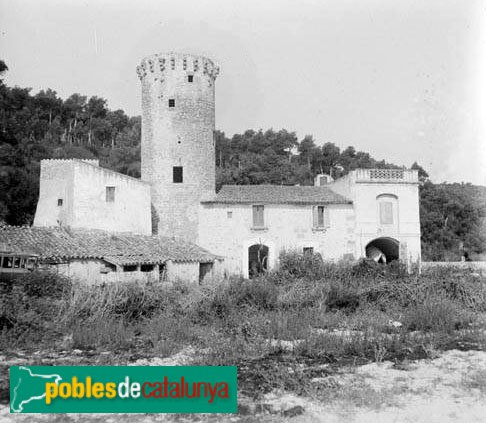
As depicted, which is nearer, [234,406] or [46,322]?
[234,406]

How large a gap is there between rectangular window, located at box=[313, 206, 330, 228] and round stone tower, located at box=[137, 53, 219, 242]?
5.35 meters

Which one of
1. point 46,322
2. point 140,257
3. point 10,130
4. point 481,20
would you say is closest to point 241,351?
point 46,322

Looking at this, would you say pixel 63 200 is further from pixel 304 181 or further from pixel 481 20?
pixel 304 181

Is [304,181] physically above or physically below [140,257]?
above

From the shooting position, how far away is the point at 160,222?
2356 cm

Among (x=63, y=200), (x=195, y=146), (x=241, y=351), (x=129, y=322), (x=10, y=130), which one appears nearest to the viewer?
(x=241, y=351)

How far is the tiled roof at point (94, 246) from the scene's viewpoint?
51.0 ft

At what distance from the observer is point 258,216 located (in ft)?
75.3

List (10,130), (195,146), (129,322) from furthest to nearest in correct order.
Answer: (195,146)
(10,130)
(129,322)

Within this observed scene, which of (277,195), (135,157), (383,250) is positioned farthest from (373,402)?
(135,157)

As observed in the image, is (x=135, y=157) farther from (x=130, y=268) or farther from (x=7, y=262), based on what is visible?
(x=7, y=262)

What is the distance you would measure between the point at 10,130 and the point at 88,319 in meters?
16.4

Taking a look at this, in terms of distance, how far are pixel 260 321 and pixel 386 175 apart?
1593 cm

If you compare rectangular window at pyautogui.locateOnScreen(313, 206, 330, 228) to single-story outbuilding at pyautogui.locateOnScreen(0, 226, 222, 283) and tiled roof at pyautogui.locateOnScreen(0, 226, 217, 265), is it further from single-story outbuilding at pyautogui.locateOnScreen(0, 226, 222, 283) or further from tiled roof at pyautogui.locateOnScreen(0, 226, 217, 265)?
tiled roof at pyautogui.locateOnScreen(0, 226, 217, 265)
